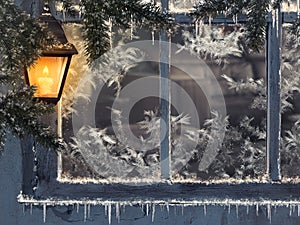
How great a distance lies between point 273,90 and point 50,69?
3.75 feet

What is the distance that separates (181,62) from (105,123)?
1.53 feet

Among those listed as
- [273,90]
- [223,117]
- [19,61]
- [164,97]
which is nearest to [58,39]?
[19,61]

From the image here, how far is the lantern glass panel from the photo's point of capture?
2.72 m

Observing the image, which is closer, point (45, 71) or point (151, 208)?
point (45, 71)

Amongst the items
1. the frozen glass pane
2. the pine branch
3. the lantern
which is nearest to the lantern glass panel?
the lantern

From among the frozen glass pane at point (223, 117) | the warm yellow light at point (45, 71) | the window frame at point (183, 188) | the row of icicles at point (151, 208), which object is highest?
the warm yellow light at point (45, 71)

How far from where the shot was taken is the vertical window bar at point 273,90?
11.0ft

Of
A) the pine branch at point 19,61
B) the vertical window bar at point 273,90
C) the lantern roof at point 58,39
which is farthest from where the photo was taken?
the vertical window bar at point 273,90

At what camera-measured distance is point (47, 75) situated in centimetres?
276

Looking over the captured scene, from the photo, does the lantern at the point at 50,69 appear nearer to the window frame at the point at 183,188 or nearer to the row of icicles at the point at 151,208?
the window frame at the point at 183,188

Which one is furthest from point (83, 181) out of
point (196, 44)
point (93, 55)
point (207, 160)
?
point (93, 55)

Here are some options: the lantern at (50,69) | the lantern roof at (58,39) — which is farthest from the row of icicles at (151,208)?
the lantern roof at (58,39)

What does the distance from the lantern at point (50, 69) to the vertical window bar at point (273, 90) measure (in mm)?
1055

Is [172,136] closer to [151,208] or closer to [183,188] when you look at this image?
[183,188]
